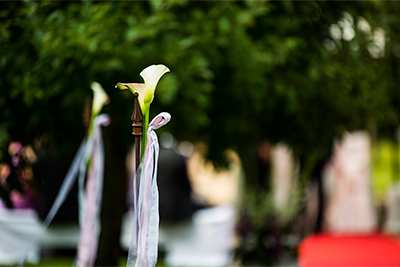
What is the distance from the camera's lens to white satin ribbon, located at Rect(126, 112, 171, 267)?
8.74 feet

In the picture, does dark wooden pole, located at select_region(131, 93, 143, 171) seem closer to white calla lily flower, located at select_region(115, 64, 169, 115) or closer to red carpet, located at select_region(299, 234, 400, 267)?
white calla lily flower, located at select_region(115, 64, 169, 115)

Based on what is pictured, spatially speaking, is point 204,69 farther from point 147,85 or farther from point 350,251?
point 350,251

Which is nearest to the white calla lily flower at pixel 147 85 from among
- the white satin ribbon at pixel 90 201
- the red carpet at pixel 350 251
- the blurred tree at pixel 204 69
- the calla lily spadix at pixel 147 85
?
the calla lily spadix at pixel 147 85

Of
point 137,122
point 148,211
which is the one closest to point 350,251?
point 148,211

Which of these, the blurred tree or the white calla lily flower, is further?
the blurred tree

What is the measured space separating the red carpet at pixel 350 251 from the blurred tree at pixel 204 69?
3.69 feet

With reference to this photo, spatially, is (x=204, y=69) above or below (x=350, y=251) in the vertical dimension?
above

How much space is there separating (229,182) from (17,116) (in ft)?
47.9

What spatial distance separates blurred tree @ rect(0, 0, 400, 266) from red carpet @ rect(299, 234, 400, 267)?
44.3 inches

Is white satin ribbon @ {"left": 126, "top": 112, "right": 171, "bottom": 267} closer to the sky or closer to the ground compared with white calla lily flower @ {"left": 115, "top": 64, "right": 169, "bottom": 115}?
closer to the ground

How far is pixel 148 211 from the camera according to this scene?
2.86 meters

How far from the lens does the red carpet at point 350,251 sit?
6.04 m

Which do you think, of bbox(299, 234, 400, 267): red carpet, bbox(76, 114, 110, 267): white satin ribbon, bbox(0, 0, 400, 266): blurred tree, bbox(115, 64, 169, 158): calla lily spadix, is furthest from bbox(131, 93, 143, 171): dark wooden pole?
bbox(299, 234, 400, 267): red carpet

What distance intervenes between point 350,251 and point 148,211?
4.68 metres
